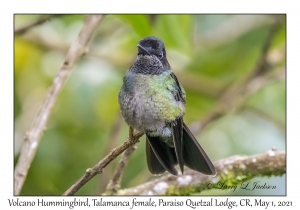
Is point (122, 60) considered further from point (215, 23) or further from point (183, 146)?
point (183, 146)

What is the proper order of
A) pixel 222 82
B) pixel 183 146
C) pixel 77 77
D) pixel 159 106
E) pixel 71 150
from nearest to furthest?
1. pixel 159 106
2. pixel 183 146
3. pixel 71 150
4. pixel 77 77
5. pixel 222 82

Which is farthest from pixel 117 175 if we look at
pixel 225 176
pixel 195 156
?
pixel 225 176

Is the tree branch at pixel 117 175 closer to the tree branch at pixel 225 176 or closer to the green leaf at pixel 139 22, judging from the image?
the tree branch at pixel 225 176

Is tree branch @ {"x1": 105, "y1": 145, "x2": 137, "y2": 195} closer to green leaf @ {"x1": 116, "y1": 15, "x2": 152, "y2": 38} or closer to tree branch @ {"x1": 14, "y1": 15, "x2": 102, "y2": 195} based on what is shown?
tree branch @ {"x1": 14, "y1": 15, "x2": 102, "y2": 195}

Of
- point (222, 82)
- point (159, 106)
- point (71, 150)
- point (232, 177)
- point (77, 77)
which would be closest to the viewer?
point (159, 106)
